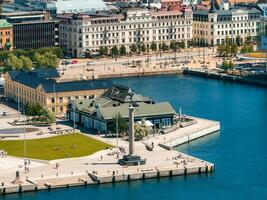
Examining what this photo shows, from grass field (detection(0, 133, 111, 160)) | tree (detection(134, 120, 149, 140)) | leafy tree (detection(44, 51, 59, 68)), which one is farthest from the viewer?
leafy tree (detection(44, 51, 59, 68))

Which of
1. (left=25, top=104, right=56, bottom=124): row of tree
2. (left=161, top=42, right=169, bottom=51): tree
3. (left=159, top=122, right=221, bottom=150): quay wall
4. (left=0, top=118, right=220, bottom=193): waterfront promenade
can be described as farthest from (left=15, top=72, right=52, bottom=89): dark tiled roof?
(left=161, top=42, right=169, bottom=51): tree

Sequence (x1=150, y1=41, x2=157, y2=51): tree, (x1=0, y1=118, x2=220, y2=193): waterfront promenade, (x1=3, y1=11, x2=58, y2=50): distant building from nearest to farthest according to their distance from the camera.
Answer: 1. (x1=0, y1=118, x2=220, y2=193): waterfront promenade
2. (x1=3, y1=11, x2=58, y2=50): distant building
3. (x1=150, y1=41, x2=157, y2=51): tree

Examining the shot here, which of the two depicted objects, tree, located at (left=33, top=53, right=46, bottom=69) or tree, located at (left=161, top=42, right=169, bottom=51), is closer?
tree, located at (left=33, top=53, right=46, bottom=69)

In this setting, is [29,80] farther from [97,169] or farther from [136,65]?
[136,65]

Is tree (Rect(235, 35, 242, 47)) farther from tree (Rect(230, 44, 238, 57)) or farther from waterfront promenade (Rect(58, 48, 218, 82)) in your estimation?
tree (Rect(230, 44, 238, 57))

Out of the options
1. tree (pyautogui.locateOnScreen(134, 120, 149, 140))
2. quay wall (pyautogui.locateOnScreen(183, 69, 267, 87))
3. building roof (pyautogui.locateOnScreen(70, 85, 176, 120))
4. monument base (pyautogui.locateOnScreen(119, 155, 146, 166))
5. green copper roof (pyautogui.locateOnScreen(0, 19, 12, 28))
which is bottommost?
monument base (pyautogui.locateOnScreen(119, 155, 146, 166))
